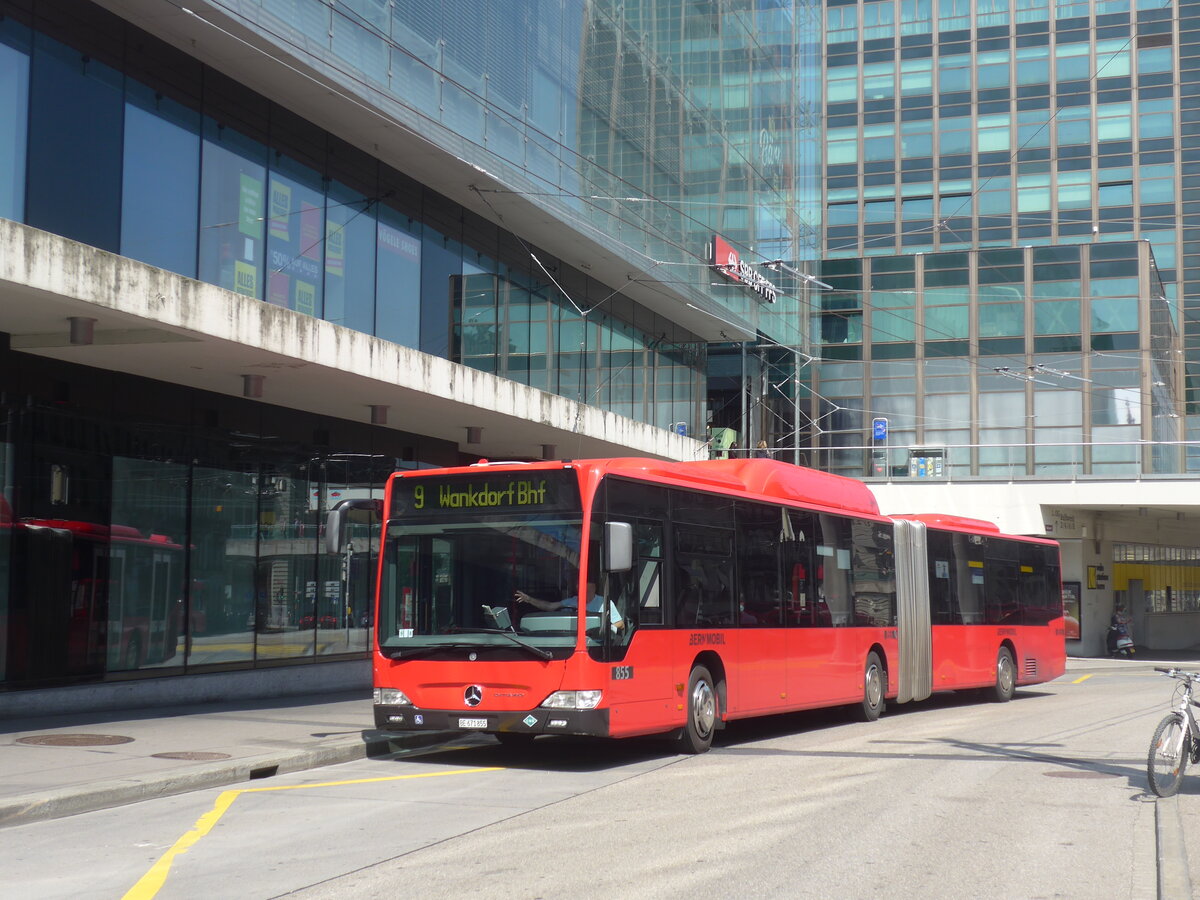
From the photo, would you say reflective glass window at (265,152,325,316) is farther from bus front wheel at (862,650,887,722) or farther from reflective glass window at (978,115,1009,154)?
reflective glass window at (978,115,1009,154)

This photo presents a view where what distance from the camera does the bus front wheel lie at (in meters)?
18.5

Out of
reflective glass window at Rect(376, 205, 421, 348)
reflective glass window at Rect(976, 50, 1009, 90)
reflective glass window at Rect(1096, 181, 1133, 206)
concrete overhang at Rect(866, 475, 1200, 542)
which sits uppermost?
reflective glass window at Rect(976, 50, 1009, 90)

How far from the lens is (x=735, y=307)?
111 ft

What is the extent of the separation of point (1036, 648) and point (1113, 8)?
59.3 meters

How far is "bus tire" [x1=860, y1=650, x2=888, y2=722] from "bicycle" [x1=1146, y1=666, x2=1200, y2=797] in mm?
7885

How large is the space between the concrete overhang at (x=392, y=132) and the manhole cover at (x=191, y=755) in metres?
8.70

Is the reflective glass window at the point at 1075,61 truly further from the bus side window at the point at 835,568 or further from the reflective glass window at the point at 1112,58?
the bus side window at the point at 835,568

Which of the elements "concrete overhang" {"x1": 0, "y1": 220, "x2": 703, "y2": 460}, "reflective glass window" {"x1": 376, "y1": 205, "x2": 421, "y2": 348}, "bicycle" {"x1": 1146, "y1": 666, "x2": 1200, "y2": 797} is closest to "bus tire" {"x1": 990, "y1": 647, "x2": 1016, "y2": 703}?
"concrete overhang" {"x1": 0, "y1": 220, "x2": 703, "y2": 460}

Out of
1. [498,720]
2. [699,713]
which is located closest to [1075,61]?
[699,713]

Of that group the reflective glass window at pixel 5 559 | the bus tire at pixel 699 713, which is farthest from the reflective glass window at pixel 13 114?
the bus tire at pixel 699 713

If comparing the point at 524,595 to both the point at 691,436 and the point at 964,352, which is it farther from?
the point at 964,352

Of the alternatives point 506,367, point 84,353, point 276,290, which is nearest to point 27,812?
point 84,353

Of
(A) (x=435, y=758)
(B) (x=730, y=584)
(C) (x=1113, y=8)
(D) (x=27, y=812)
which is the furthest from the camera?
(C) (x=1113, y=8)

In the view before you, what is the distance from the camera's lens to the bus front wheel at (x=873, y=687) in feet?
60.7
